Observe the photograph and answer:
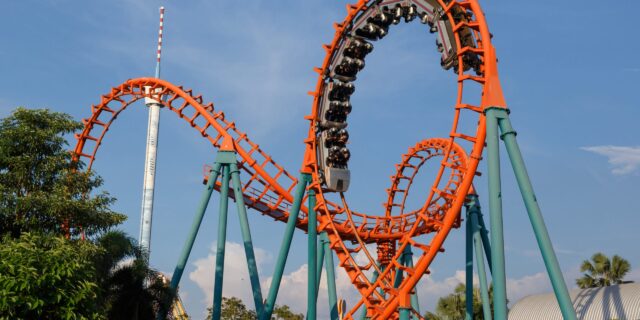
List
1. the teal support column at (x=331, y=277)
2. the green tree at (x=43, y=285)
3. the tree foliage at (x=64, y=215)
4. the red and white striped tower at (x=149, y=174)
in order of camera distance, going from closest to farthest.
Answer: the green tree at (x=43, y=285) → the tree foliage at (x=64, y=215) → the teal support column at (x=331, y=277) → the red and white striped tower at (x=149, y=174)

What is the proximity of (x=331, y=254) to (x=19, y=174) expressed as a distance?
30.6 feet

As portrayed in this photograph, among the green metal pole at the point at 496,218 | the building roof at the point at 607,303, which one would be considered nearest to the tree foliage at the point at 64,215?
the green metal pole at the point at 496,218

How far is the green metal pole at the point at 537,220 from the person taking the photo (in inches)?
535

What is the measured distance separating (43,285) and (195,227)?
8.87 meters

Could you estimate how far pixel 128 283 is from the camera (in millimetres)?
18422

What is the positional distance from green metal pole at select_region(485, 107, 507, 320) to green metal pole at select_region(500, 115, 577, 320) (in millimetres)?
261

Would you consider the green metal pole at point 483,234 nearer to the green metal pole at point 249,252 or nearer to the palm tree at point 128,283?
the green metal pole at point 249,252

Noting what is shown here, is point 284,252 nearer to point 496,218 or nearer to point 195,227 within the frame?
point 195,227

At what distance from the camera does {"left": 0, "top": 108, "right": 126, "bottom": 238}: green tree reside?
59.4 feet

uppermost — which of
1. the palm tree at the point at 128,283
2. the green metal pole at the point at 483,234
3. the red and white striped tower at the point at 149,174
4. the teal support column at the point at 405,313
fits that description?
the red and white striped tower at the point at 149,174

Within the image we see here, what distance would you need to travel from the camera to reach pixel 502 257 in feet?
47.5

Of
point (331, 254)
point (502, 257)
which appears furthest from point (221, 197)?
point (502, 257)

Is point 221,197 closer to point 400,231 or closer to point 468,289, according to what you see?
point 400,231

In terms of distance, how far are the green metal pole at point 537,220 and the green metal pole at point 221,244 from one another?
9782mm
